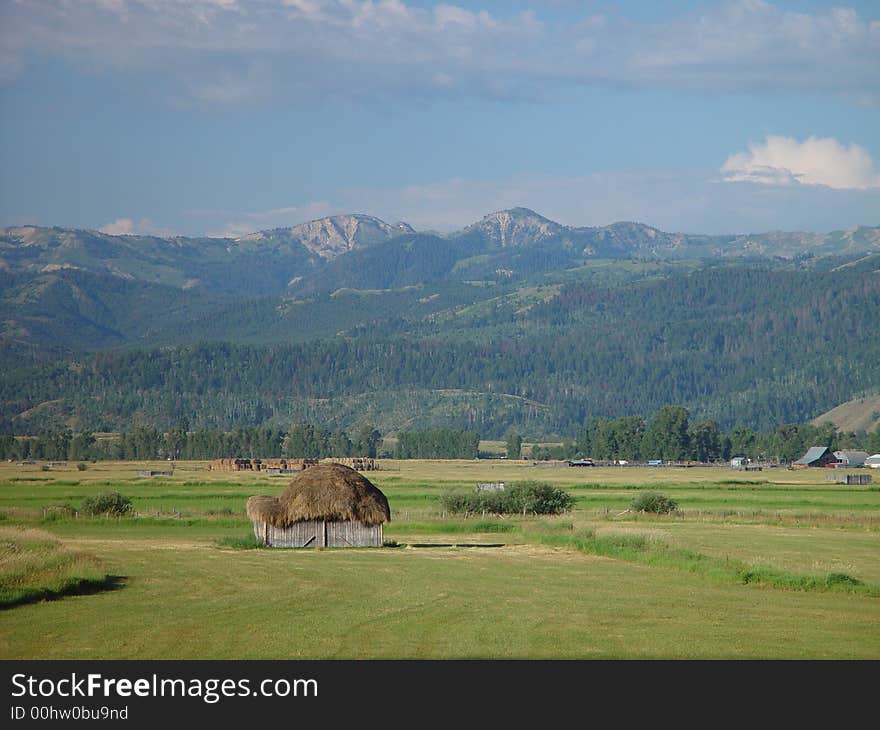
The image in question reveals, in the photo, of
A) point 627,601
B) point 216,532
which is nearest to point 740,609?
point 627,601

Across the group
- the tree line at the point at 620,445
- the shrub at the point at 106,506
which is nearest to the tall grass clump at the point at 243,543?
the shrub at the point at 106,506

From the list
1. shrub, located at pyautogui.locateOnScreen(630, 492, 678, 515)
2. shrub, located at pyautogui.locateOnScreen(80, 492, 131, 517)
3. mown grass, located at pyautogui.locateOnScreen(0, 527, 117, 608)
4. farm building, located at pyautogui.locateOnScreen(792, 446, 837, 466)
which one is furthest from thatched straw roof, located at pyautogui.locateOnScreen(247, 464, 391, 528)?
farm building, located at pyautogui.locateOnScreen(792, 446, 837, 466)

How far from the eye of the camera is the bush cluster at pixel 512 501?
74.7 m

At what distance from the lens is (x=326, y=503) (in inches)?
2156

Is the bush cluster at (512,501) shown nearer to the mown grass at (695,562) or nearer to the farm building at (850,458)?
the mown grass at (695,562)

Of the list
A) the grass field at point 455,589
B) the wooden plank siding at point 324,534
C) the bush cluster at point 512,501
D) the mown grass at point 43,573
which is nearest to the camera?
the grass field at point 455,589

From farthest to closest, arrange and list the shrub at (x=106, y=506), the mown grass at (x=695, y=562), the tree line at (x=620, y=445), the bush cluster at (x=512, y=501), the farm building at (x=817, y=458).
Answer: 1. the tree line at (x=620, y=445)
2. the farm building at (x=817, y=458)
3. the bush cluster at (x=512, y=501)
4. the shrub at (x=106, y=506)
5. the mown grass at (x=695, y=562)

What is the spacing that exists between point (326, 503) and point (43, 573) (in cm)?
1878

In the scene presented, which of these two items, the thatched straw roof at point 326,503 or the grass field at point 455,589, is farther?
the thatched straw roof at point 326,503

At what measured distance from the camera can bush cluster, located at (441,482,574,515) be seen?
74688mm

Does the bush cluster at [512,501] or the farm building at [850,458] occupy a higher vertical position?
the farm building at [850,458]

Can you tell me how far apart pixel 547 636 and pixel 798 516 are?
4617cm

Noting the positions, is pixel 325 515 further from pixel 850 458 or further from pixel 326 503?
pixel 850 458

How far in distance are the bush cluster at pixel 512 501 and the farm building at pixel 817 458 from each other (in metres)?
104
